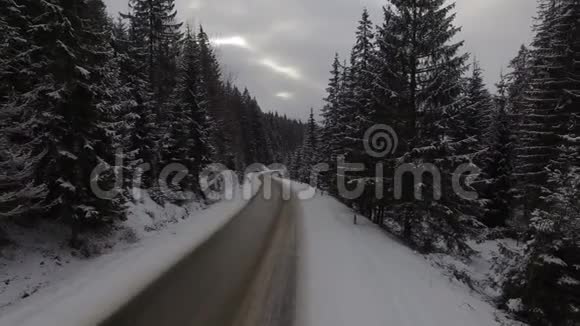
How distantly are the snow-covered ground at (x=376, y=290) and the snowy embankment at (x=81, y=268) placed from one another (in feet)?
13.7

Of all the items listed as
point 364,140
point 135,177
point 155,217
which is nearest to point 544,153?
point 364,140

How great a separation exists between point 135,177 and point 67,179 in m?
7.55

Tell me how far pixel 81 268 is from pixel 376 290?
7854 millimetres

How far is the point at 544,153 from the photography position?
1828cm

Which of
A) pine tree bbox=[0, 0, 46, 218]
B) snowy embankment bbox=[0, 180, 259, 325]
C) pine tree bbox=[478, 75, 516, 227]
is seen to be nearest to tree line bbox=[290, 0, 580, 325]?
pine tree bbox=[478, 75, 516, 227]

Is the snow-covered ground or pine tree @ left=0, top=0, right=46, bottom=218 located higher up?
pine tree @ left=0, top=0, right=46, bottom=218

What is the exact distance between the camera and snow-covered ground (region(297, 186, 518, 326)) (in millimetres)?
6977

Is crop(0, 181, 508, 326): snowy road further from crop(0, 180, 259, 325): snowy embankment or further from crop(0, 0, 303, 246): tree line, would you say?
crop(0, 0, 303, 246): tree line

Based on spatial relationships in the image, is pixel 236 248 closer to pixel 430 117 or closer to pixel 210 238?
pixel 210 238

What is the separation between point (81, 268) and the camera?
29.4 feet

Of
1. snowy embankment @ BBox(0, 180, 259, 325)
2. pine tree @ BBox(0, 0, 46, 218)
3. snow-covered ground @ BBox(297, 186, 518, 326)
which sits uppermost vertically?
pine tree @ BBox(0, 0, 46, 218)

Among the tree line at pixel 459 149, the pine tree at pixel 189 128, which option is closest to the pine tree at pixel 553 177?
the tree line at pixel 459 149

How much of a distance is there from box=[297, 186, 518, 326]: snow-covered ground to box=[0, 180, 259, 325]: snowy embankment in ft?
13.7

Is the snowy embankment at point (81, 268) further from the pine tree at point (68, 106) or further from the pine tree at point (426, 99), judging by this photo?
the pine tree at point (426, 99)
